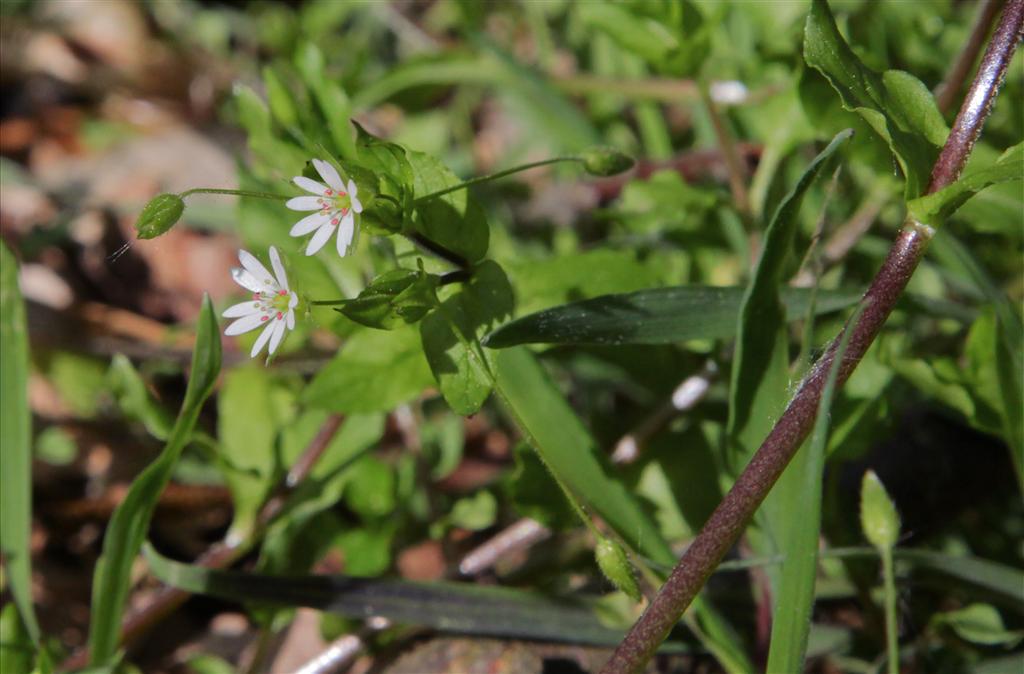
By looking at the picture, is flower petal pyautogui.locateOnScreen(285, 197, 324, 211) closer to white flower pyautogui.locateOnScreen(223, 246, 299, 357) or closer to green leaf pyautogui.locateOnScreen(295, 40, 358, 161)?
white flower pyautogui.locateOnScreen(223, 246, 299, 357)

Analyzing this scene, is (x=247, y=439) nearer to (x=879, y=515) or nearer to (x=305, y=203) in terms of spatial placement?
(x=305, y=203)

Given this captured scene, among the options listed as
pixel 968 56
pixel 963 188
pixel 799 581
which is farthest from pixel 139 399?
pixel 968 56

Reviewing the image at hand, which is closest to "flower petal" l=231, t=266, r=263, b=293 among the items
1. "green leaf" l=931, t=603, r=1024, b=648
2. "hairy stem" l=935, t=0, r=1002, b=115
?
"hairy stem" l=935, t=0, r=1002, b=115

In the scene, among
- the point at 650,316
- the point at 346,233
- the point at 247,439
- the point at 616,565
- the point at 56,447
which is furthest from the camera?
the point at 56,447

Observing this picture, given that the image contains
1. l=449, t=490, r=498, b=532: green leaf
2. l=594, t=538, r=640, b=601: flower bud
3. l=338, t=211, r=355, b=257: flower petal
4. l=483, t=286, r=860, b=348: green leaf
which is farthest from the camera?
l=449, t=490, r=498, b=532: green leaf

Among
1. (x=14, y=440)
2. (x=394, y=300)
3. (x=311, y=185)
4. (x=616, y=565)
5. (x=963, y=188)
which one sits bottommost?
(x=14, y=440)

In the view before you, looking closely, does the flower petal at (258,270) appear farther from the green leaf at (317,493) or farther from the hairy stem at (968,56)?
the hairy stem at (968,56)
